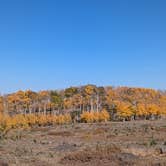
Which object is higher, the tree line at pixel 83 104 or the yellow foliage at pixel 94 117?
the tree line at pixel 83 104

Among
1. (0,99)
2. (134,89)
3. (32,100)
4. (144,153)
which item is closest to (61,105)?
(32,100)

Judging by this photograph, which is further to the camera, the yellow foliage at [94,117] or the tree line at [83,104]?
the tree line at [83,104]

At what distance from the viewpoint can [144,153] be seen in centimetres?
1891

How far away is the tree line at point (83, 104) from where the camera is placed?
341 ft

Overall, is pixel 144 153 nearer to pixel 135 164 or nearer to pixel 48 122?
pixel 135 164

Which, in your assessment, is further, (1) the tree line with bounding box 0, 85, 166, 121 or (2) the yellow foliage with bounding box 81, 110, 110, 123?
(1) the tree line with bounding box 0, 85, 166, 121

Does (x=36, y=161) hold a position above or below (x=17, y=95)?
below

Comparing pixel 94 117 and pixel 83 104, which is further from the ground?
pixel 83 104

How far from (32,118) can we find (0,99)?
88.6 ft

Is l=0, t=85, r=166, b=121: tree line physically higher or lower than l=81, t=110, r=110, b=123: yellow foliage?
higher

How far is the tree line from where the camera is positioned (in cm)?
10396

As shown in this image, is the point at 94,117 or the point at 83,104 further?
the point at 83,104

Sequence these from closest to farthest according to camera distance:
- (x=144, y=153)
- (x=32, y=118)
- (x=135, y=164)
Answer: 1. (x=135, y=164)
2. (x=144, y=153)
3. (x=32, y=118)

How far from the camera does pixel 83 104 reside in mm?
116688
